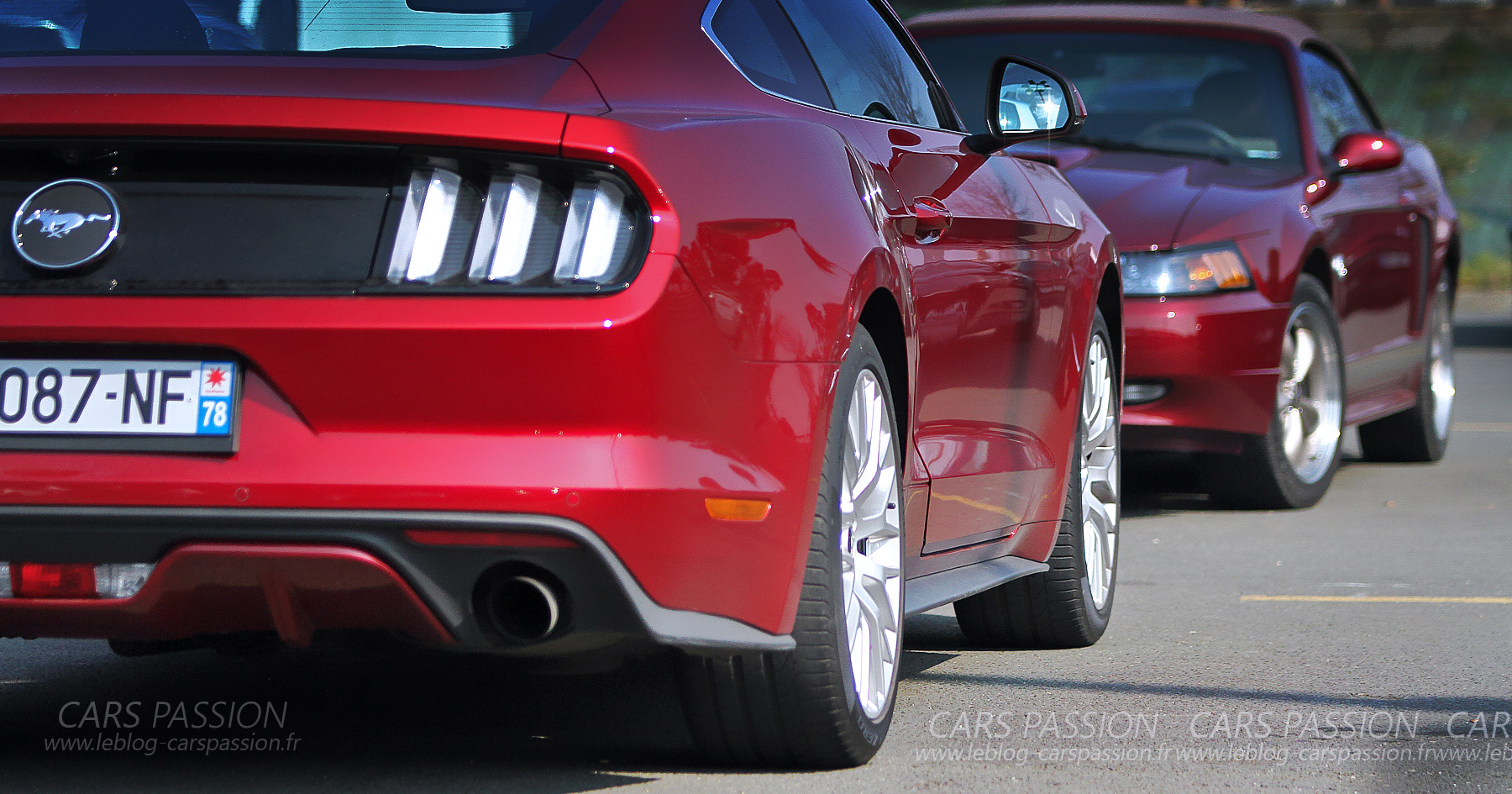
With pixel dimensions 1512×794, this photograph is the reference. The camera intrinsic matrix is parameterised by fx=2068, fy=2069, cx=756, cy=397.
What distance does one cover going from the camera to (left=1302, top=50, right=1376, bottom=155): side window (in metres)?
8.36

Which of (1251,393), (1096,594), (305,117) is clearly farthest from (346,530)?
(1251,393)

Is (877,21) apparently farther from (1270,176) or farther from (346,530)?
(1270,176)

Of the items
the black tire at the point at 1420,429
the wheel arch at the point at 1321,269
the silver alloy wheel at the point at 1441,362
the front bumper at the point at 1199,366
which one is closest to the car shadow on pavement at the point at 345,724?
the front bumper at the point at 1199,366

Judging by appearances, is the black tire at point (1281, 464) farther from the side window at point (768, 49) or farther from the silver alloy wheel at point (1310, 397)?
the side window at point (768, 49)

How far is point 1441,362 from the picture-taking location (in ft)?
32.7

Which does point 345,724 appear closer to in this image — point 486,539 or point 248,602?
point 248,602

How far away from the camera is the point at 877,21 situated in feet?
15.0

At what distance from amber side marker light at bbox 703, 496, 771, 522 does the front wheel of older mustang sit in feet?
0.60

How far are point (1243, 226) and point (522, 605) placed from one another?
193 inches

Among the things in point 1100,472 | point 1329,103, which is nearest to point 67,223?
point 1100,472

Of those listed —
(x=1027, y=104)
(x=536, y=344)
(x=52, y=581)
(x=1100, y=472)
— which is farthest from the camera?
(x=1100, y=472)

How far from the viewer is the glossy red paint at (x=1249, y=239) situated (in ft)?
23.7

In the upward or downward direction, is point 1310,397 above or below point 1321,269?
below

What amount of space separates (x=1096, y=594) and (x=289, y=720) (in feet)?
6.60
